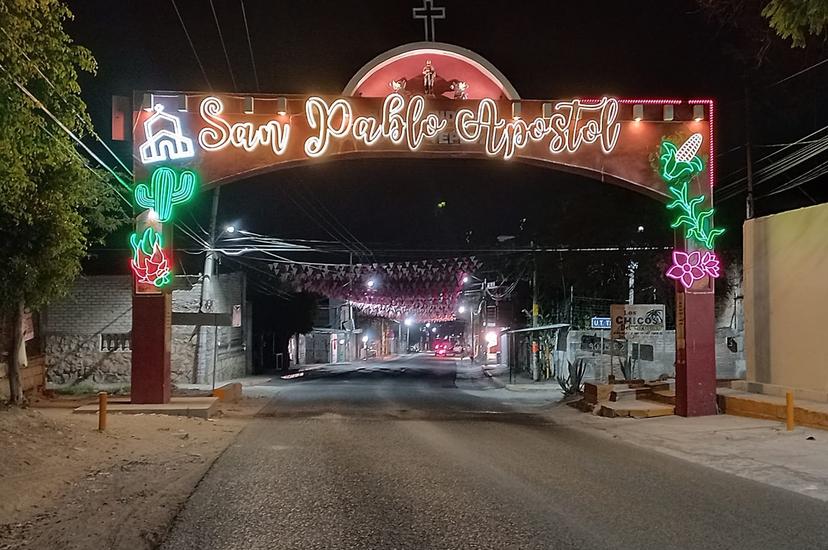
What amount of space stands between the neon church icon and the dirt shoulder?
5.86 m

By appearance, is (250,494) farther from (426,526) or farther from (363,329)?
(363,329)

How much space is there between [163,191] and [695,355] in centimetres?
1265

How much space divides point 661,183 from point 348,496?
1260 cm

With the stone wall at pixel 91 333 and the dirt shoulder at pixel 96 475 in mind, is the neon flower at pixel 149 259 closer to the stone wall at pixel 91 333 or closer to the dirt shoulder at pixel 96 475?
the dirt shoulder at pixel 96 475

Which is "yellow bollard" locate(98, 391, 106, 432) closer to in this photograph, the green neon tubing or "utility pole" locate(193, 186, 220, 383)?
the green neon tubing

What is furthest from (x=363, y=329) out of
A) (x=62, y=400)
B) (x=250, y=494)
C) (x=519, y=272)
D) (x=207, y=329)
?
(x=250, y=494)

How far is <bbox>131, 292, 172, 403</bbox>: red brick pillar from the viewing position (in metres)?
17.2

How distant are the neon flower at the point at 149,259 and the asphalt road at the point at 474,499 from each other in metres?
5.06

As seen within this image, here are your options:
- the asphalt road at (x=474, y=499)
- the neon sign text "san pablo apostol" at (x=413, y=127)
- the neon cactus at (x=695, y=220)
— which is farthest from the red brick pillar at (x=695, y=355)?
the asphalt road at (x=474, y=499)

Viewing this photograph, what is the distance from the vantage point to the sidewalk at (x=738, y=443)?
10242 mm

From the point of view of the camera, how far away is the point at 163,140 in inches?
682

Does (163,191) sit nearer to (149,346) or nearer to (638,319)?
(149,346)

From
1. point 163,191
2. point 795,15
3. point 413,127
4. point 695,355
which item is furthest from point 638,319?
point 795,15

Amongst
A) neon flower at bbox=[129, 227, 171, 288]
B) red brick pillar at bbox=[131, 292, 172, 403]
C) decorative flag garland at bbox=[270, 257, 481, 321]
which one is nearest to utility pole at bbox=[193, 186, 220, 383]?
decorative flag garland at bbox=[270, 257, 481, 321]
